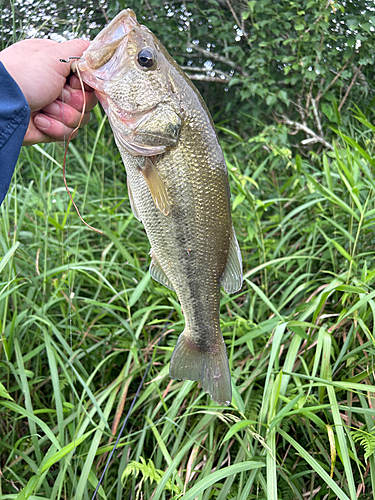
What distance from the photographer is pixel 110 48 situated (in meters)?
1.22

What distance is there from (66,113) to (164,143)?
18.5 inches

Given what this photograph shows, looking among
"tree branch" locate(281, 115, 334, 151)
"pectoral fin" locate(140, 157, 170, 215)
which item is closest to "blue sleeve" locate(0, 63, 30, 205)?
"pectoral fin" locate(140, 157, 170, 215)

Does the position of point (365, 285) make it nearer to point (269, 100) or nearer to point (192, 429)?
point (192, 429)

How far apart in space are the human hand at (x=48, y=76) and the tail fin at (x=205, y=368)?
81 centimetres

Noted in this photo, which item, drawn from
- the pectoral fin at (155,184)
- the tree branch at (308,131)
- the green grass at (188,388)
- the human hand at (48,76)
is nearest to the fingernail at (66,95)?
the human hand at (48,76)

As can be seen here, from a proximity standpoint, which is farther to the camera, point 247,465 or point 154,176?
point 247,465

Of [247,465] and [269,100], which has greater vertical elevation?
[269,100]

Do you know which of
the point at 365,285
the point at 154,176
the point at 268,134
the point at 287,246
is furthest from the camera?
the point at 268,134

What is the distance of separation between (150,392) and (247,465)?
660 millimetres

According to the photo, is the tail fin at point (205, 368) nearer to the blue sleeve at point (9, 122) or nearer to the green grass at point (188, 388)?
the green grass at point (188, 388)

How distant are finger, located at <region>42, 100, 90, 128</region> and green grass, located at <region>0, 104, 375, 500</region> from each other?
56 cm

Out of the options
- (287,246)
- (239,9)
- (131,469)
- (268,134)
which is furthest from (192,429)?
(239,9)

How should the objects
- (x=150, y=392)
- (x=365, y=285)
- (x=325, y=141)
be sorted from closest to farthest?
(x=365, y=285) → (x=150, y=392) → (x=325, y=141)

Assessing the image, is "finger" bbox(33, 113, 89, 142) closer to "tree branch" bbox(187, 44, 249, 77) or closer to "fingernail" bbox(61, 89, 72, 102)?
"fingernail" bbox(61, 89, 72, 102)
